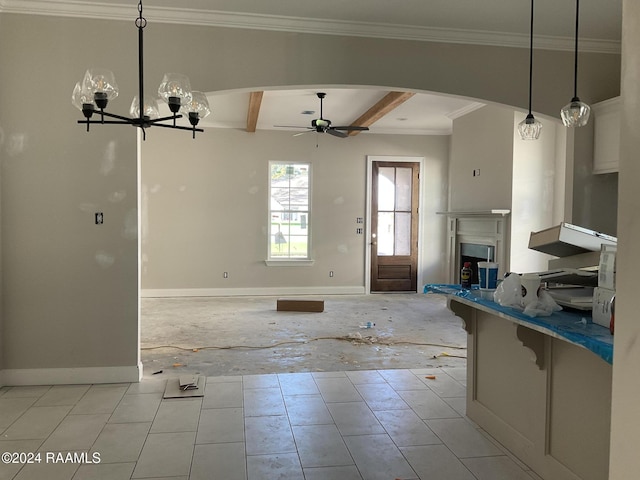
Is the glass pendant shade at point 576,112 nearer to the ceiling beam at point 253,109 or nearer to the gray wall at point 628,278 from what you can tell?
the gray wall at point 628,278

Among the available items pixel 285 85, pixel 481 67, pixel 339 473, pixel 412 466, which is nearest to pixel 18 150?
pixel 285 85

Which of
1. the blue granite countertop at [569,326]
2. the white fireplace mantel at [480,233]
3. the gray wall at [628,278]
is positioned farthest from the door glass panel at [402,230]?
the gray wall at [628,278]

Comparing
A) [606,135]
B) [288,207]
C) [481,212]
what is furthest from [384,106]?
[288,207]

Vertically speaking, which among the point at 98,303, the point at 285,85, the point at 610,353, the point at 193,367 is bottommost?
the point at 193,367

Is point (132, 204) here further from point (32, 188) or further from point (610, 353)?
point (610, 353)

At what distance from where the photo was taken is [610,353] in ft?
5.38

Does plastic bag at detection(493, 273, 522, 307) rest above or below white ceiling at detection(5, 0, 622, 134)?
below

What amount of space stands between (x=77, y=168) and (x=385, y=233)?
5996 millimetres

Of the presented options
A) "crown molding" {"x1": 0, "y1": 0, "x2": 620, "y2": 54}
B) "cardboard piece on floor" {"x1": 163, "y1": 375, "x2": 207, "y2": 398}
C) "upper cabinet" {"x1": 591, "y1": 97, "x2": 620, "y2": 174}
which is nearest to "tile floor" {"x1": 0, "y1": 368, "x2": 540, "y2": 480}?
"cardboard piece on floor" {"x1": 163, "y1": 375, "x2": 207, "y2": 398}

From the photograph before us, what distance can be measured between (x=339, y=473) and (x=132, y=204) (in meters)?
2.59

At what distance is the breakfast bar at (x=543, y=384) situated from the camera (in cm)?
210

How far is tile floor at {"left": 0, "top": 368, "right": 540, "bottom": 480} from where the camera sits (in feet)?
8.46

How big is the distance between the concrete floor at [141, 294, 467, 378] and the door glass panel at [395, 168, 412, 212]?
1852 millimetres

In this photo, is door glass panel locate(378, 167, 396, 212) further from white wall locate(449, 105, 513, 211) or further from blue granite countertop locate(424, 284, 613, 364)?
blue granite countertop locate(424, 284, 613, 364)
